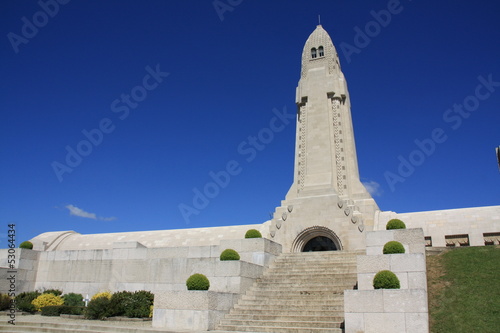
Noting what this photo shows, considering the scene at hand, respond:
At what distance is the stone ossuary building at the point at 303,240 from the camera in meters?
18.5

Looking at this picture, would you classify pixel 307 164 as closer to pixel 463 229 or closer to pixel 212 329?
pixel 463 229

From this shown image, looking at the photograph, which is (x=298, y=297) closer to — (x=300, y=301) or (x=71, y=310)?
(x=300, y=301)

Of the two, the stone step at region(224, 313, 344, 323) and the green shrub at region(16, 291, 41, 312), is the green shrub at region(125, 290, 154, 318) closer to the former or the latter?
the stone step at region(224, 313, 344, 323)

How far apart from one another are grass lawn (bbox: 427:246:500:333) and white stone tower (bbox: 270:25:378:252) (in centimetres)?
840

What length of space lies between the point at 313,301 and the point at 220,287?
4667 mm

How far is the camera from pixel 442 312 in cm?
1418

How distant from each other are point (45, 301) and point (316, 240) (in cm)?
1799

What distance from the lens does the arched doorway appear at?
90.2ft

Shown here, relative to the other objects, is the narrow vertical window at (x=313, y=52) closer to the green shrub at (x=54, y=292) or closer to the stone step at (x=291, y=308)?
the stone step at (x=291, y=308)

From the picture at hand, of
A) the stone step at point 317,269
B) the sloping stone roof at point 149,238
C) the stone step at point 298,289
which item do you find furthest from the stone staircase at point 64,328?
the sloping stone roof at point 149,238

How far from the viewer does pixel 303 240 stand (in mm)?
28469

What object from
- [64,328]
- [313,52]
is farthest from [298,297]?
[313,52]

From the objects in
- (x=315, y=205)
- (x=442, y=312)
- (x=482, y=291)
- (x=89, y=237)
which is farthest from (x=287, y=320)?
(x=89, y=237)

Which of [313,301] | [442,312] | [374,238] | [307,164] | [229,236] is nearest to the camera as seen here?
[442,312]
